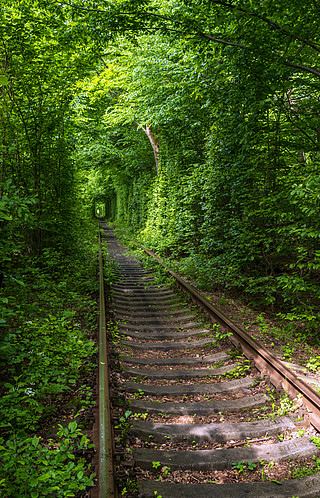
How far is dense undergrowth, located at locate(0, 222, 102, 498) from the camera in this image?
201 cm

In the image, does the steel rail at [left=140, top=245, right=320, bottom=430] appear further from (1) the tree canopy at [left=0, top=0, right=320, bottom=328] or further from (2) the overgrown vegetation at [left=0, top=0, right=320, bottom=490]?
(1) the tree canopy at [left=0, top=0, right=320, bottom=328]

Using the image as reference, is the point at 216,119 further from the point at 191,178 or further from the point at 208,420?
the point at 208,420

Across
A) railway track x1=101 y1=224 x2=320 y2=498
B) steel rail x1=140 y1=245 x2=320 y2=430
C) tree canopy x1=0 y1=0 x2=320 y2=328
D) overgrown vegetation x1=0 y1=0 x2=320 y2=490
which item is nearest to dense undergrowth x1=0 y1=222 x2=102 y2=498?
overgrown vegetation x1=0 y1=0 x2=320 y2=490

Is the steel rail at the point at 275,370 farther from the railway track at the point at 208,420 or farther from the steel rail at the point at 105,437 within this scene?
the steel rail at the point at 105,437

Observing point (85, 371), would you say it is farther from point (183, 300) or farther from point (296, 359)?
point (183, 300)

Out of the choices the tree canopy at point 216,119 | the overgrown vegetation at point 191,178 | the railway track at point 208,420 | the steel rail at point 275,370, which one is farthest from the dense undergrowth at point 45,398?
the steel rail at point 275,370

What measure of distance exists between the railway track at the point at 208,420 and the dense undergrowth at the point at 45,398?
376 mm

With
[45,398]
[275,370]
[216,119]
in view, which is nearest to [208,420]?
[275,370]

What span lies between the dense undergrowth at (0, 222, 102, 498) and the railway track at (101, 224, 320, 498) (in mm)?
376

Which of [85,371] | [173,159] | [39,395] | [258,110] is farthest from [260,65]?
[173,159]

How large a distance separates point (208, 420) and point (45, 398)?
174 cm

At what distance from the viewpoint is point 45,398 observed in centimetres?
316

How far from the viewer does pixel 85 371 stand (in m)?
3.73

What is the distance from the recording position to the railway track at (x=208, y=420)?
7.54 feet
